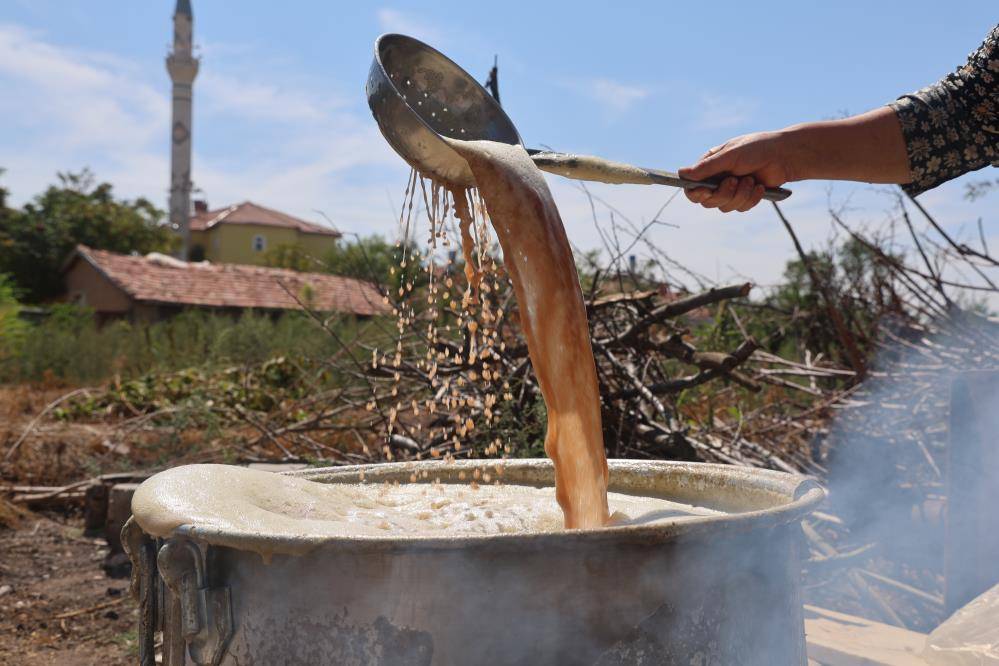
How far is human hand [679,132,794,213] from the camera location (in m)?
2.25

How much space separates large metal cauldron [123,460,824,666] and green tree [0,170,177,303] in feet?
107

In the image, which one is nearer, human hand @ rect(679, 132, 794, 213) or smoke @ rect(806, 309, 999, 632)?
human hand @ rect(679, 132, 794, 213)

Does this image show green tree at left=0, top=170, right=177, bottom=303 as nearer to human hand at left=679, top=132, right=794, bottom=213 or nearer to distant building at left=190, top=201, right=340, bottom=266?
distant building at left=190, top=201, right=340, bottom=266

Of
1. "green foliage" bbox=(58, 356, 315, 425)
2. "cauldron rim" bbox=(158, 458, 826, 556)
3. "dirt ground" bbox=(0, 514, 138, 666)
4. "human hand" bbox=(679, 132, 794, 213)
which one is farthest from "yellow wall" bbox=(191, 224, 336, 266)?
"cauldron rim" bbox=(158, 458, 826, 556)

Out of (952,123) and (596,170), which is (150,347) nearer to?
(596,170)

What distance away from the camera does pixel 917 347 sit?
4367 mm

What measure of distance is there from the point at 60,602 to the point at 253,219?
4401cm

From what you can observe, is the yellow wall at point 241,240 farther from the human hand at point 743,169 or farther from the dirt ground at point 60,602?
the human hand at point 743,169

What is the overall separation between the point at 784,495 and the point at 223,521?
1.12 m

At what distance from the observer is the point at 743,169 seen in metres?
2.26

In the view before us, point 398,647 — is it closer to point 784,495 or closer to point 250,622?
point 250,622

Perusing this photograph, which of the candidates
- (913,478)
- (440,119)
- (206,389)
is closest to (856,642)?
(913,478)

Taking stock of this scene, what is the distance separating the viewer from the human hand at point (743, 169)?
2246mm

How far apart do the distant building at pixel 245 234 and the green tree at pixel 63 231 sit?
7.84 meters
